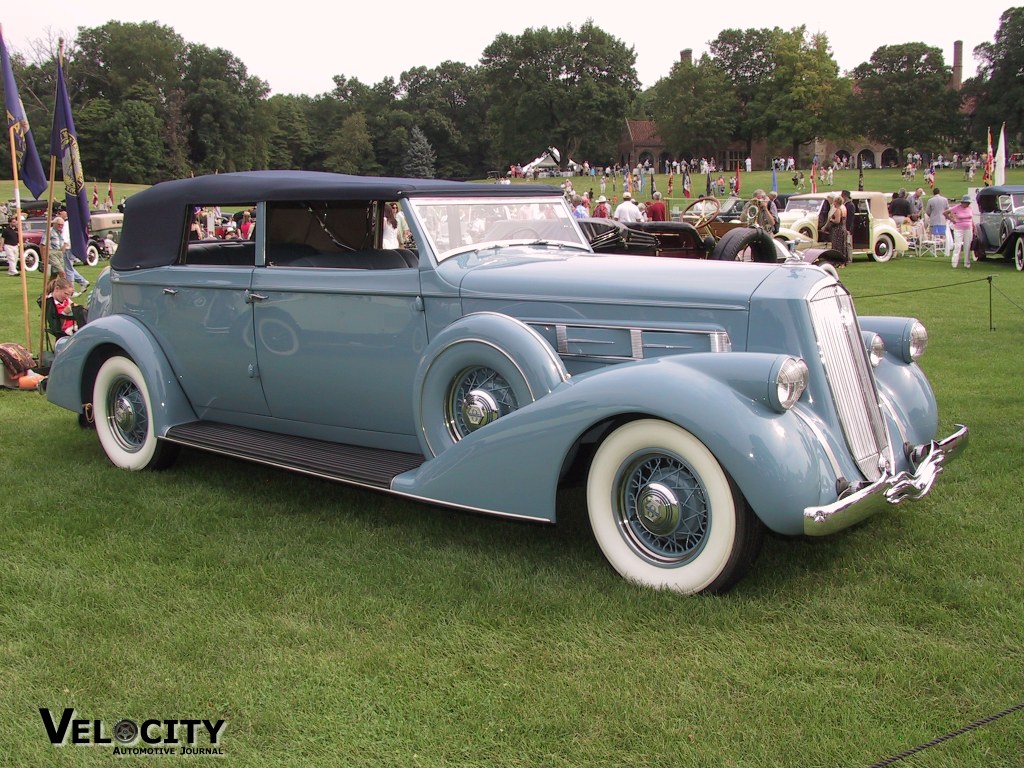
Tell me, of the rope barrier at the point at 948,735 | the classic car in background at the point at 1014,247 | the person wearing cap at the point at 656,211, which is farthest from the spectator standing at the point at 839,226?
the rope barrier at the point at 948,735

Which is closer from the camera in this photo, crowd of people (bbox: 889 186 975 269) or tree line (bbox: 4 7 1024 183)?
crowd of people (bbox: 889 186 975 269)

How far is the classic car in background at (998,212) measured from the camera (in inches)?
787

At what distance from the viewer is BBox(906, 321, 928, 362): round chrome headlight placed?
5.10 m

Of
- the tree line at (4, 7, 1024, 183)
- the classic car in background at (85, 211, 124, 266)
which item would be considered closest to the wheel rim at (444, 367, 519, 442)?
the classic car in background at (85, 211, 124, 266)

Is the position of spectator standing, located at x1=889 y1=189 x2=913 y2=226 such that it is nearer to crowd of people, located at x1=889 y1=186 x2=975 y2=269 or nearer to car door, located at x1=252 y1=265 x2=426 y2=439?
crowd of people, located at x1=889 y1=186 x2=975 y2=269

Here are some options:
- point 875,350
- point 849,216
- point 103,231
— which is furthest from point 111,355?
point 103,231

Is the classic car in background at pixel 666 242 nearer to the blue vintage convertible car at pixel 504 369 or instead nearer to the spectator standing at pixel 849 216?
the blue vintage convertible car at pixel 504 369

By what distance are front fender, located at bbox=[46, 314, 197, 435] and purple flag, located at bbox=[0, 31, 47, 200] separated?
139 inches

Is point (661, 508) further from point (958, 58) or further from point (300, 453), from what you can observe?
point (958, 58)

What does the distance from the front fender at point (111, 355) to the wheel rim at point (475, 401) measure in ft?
7.32

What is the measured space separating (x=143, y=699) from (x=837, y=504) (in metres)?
2.73

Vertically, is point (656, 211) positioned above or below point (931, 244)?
above

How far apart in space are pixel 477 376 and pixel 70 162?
5.90m

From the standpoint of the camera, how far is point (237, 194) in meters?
5.58
